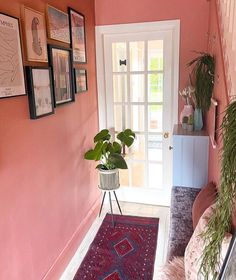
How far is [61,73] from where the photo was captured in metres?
Answer: 2.10

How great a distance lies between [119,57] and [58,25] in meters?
1.04

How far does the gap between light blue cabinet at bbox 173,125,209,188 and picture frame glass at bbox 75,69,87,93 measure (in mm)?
1027

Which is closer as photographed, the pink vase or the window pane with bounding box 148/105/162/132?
the pink vase

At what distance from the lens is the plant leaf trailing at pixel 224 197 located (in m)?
0.86

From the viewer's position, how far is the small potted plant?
2.53 m

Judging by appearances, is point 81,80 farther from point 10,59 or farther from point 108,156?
point 10,59

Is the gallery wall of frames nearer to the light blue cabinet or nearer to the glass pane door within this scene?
the glass pane door

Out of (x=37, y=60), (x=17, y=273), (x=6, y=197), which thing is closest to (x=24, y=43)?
(x=37, y=60)

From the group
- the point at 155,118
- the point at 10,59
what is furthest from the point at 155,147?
the point at 10,59

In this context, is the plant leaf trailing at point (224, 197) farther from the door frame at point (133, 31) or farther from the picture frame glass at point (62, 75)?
the door frame at point (133, 31)

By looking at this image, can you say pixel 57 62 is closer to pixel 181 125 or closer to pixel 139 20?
pixel 139 20

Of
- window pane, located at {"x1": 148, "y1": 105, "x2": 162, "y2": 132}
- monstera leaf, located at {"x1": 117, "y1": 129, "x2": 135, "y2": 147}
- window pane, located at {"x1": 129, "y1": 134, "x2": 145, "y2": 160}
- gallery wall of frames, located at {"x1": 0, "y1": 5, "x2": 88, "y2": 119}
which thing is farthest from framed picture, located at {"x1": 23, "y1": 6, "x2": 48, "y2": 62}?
window pane, located at {"x1": 129, "y1": 134, "x2": 145, "y2": 160}

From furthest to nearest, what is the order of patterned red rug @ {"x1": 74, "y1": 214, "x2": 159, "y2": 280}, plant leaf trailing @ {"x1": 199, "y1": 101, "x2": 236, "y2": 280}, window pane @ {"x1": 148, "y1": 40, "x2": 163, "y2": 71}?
window pane @ {"x1": 148, "y1": 40, "x2": 163, "y2": 71} → patterned red rug @ {"x1": 74, "y1": 214, "x2": 159, "y2": 280} → plant leaf trailing @ {"x1": 199, "y1": 101, "x2": 236, "y2": 280}

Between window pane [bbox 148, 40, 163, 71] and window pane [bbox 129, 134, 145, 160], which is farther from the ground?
window pane [bbox 148, 40, 163, 71]
